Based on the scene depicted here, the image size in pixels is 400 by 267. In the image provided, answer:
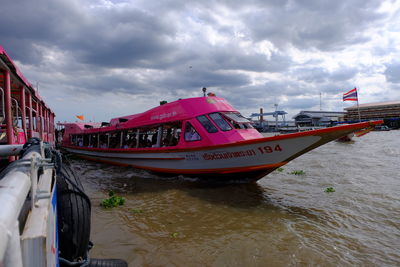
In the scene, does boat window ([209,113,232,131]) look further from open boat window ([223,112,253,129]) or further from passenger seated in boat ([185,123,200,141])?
passenger seated in boat ([185,123,200,141])

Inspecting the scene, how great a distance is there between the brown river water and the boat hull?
0.48 metres

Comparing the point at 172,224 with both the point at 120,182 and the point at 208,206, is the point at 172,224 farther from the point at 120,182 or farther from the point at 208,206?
the point at 120,182

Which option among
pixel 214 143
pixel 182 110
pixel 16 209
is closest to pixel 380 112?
pixel 182 110

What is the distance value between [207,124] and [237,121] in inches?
40.9

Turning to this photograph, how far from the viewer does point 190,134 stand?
28.2 feet

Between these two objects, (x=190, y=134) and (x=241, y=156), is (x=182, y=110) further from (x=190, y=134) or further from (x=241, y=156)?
(x=241, y=156)

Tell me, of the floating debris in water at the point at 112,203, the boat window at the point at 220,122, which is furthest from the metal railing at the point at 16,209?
the boat window at the point at 220,122

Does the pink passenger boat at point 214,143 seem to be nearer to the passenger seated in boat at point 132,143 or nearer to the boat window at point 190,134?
the boat window at point 190,134

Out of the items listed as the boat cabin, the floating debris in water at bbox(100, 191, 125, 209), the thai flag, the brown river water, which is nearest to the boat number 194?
the boat cabin

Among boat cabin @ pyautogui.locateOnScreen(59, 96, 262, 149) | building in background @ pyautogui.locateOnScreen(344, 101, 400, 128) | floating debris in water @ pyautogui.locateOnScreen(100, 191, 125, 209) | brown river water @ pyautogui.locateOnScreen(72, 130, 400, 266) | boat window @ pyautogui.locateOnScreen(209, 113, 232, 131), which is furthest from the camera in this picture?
building in background @ pyautogui.locateOnScreen(344, 101, 400, 128)

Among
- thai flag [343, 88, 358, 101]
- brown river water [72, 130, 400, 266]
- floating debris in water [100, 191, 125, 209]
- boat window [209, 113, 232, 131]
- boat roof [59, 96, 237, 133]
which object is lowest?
brown river water [72, 130, 400, 266]

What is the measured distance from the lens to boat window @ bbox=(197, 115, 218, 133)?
26.4ft

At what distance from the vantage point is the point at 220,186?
788 centimetres

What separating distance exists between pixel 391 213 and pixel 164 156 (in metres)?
6.75
